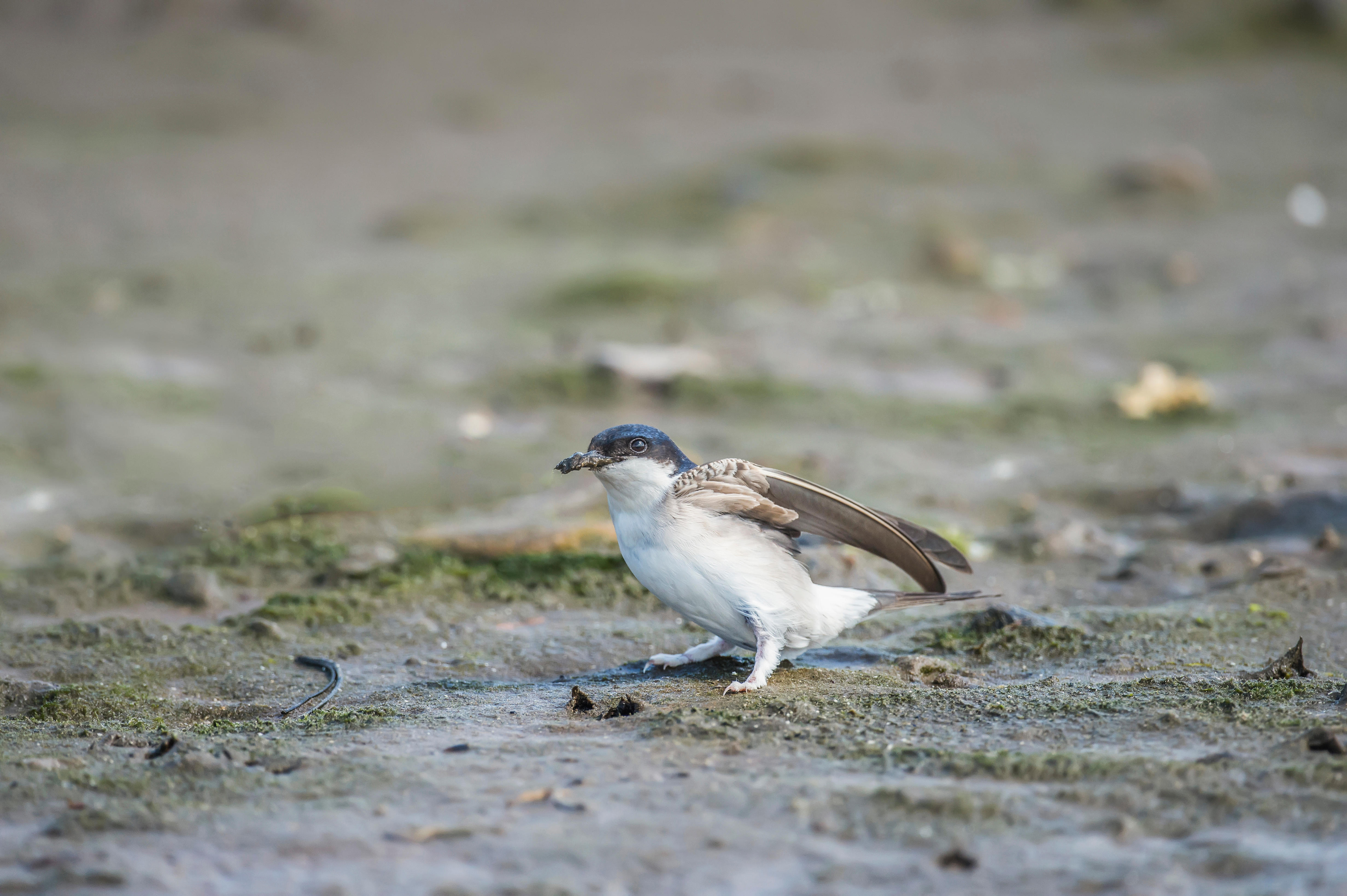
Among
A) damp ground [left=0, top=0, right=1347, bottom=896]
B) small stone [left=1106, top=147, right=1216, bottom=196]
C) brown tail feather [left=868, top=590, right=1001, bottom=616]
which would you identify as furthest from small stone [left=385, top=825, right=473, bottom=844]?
small stone [left=1106, top=147, right=1216, bottom=196]

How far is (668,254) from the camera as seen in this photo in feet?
33.6

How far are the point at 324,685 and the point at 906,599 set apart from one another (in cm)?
176

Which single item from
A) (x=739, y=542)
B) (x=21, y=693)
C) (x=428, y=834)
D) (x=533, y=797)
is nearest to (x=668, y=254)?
(x=739, y=542)

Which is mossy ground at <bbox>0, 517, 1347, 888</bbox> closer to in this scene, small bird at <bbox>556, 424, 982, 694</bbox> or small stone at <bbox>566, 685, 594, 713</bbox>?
small stone at <bbox>566, 685, 594, 713</bbox>

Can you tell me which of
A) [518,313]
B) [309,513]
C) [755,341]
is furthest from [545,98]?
[309,513]

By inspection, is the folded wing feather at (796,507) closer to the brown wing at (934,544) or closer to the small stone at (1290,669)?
the brown wing at (934,544)

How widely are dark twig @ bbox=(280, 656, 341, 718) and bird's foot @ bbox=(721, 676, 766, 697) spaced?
1135mm

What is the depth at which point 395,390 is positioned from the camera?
24.7 ft

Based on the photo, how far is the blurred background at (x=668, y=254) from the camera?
6594 millimetres

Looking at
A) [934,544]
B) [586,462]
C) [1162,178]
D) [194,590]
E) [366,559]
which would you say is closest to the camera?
[586,462]

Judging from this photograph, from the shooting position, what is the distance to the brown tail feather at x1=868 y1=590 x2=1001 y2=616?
13.3 feet

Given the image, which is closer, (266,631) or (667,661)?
(667,661)

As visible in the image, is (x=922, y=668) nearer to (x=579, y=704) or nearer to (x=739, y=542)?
(x=739, y=542)

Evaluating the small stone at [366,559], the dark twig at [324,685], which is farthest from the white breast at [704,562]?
the small stone at [366,559]
